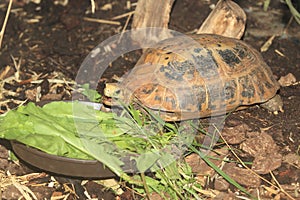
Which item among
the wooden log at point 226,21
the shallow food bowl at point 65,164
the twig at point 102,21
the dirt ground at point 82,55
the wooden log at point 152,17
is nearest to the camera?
the shallow food bowl at point 65,164

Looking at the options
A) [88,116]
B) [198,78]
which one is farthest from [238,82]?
[88,116]

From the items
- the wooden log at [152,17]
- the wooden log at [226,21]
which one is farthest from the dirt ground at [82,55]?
the wooden log at [226,21]

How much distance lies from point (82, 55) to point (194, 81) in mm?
1246

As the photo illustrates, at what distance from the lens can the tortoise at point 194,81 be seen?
334 cm

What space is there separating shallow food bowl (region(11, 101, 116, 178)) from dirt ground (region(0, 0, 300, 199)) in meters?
0.20

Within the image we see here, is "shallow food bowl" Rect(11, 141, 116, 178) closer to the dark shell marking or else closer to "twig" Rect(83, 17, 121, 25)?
the dark shell marking

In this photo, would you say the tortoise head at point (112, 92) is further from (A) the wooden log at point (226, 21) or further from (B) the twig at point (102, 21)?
(B) the twig at point (102, 21)

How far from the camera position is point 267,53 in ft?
14.0

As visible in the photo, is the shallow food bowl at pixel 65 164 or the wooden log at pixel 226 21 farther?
the wooden log at pixel 226 21

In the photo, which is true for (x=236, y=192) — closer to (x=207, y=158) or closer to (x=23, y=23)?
(x=207, y=158)

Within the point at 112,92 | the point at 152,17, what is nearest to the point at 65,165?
the point at 112,92

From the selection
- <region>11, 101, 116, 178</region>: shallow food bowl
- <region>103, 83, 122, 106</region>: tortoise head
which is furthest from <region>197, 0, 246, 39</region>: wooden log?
<region>11, 101, 116, 178</region>: shallow food bowl

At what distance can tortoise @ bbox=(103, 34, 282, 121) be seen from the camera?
3338 millimetres

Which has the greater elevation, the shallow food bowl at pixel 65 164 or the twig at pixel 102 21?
the twig at pixel 102 21
